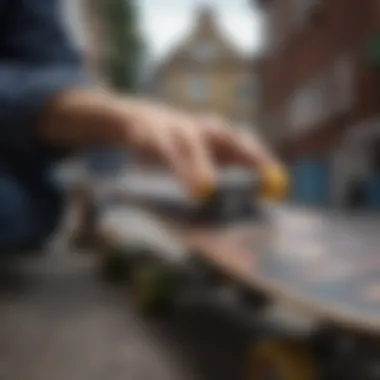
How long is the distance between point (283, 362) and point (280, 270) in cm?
4

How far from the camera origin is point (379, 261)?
35 cm

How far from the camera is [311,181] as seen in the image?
0.83m

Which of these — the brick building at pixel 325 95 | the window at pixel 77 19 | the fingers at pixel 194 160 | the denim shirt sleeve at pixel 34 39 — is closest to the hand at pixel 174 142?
the fingers at pixel 194 160

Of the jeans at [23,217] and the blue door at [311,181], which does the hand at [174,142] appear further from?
the blue door at [311,181]

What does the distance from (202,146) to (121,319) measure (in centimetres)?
18

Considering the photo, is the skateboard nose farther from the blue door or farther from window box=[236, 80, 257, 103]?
window box=[236, 80, 257, 103]

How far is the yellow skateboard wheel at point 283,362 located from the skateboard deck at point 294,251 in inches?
1.0

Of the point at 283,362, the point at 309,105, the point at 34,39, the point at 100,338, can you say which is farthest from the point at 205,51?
the point at 283,362

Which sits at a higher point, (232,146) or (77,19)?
(77,19)

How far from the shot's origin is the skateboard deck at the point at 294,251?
0.98 ft

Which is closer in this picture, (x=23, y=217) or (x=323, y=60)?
(x=23, y=217)

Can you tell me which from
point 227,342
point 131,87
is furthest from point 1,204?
point 131,87

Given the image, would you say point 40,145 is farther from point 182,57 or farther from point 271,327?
point 182,57

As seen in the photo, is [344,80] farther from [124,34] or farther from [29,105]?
[29,105]
